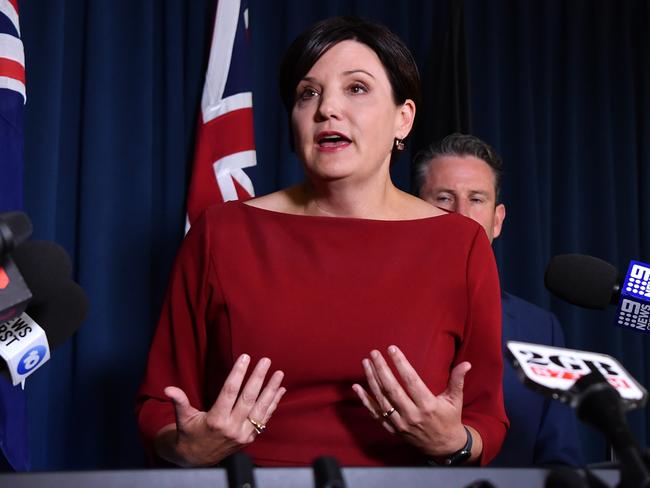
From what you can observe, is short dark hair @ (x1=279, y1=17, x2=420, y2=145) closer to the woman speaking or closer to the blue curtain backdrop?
the woman speaking

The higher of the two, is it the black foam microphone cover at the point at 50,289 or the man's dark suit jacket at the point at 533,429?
the black foam microphone cover at the point at 50,289

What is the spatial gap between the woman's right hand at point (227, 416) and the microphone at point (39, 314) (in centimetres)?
39

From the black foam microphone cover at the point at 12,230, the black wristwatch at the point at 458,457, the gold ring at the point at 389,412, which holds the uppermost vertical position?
the black foam microphone cover at the point at 12,230

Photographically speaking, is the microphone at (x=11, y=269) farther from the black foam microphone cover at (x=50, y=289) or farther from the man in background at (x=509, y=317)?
the man in background at (x=509, y=317)

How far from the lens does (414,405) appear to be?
1051 mm

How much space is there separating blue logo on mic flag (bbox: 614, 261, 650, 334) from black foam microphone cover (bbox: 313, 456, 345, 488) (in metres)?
0.48

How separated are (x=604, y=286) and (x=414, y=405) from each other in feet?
0.98

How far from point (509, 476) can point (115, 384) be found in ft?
5.56

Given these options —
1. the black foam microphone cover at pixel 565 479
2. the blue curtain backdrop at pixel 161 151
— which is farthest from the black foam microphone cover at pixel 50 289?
the blue curtain backdrop at pixel 161 151

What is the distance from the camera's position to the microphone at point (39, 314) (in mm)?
557

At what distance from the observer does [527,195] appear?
9.23 feet

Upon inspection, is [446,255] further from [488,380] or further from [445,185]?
[445,185]

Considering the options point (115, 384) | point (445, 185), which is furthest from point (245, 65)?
point (115, 384)

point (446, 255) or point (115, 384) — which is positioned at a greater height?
point (446, 255)
